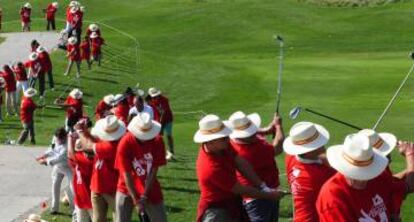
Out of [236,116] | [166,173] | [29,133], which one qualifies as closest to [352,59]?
[29,133]

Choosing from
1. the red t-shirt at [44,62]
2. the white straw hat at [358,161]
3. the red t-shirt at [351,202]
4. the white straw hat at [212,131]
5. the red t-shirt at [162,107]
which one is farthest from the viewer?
the red t-shirt at [44,62]

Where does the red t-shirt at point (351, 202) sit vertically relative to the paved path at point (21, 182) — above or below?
above

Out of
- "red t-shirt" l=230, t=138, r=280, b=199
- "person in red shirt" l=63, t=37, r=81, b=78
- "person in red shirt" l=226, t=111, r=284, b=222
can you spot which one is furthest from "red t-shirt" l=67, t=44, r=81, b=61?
"red t-shirt" l=230, t=138, r=280, b=199

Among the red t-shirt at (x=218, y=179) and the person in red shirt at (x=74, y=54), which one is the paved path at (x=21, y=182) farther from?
the person in red shirt at (x=74, y=54)

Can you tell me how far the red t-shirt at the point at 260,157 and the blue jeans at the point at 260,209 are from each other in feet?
0.76

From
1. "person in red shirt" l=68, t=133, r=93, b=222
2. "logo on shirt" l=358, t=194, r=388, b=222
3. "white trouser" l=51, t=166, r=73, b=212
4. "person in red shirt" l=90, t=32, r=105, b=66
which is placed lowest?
"person in red shirt" l=90, t=32, r=105, b=66

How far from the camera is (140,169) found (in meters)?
10.8

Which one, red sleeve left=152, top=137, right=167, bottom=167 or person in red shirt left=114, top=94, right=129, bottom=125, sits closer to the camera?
red sleeve left=152, top=137, right=167, bottom=167

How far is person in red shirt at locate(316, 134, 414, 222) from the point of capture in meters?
6.89

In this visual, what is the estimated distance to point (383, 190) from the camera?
7355 mm

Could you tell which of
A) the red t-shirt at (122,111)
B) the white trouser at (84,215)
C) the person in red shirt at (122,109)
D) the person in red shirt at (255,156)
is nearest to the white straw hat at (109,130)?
the white trouser at (84,215)

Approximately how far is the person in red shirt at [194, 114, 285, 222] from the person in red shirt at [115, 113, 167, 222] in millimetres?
1377

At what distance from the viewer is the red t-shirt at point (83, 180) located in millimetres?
12320

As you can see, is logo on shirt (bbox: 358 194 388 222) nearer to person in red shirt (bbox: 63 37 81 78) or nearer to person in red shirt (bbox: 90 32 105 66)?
person in red shirt (bbox: 63 37 81 78)
